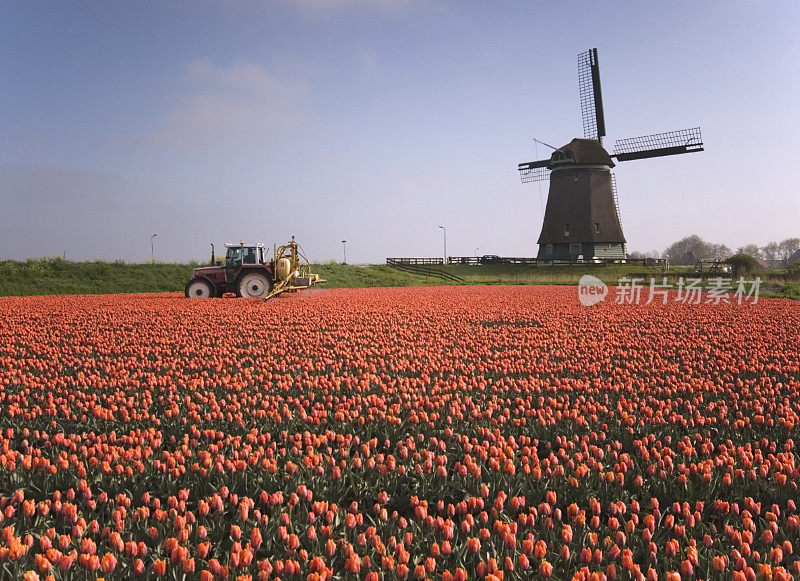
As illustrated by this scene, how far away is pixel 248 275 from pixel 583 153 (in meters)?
41.7

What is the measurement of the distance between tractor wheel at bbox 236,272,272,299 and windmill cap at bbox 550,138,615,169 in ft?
132

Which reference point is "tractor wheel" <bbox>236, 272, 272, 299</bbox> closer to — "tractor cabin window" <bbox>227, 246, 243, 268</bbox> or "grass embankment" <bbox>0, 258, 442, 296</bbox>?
"tractor cabin window" <bbox>227, 246, 243, 268</bbox>

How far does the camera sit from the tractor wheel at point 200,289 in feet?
80.0

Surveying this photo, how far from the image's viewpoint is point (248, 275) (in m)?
24.1

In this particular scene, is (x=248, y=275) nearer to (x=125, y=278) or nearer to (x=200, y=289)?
(x=200, y=289)

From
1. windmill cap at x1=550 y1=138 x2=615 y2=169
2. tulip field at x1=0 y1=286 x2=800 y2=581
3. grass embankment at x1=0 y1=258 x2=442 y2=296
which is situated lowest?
tulip field at x1=0 y1=286 x2=800 y2=581

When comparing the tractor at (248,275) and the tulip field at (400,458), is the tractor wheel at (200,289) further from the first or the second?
the tulip field at (400,458)

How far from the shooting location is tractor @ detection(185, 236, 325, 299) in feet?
79.0

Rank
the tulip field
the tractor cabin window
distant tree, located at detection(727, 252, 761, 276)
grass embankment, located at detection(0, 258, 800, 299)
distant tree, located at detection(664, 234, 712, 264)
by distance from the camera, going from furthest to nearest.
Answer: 1. distant tree, located at detection(664, 234, 712, 264)
2. distant tree, located at detection(727, 252, 761, 276)
3. grass embankment, located at detection(0, 258, 800, 299)
4. the tractor cabin window
5. the tulip field

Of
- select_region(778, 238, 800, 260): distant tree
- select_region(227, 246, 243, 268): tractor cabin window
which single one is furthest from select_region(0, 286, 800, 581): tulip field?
select_region(778, 238, 800, 260): distant tree

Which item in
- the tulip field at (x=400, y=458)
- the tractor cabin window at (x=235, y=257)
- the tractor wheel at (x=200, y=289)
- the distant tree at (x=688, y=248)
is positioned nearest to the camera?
the tulip field at (x=400, y=458)

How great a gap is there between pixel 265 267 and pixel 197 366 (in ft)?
51.0

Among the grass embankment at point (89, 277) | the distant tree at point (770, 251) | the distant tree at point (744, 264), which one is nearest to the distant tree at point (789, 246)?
the distant tree at point (770, 251)

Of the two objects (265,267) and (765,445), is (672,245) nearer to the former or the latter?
(265,267)
